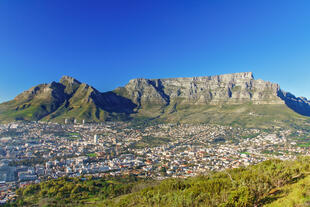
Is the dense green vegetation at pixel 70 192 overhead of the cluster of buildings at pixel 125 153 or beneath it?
beneath

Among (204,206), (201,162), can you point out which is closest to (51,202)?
(204,206)

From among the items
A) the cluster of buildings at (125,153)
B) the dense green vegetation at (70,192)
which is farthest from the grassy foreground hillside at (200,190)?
the cluster of buildings at (125,153)

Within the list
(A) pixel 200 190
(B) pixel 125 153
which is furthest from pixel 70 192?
(B) pixel 125 153

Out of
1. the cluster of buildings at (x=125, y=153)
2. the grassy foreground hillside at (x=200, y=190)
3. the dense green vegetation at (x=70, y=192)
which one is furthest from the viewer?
the cluster of buildings at (x=125, y=153)

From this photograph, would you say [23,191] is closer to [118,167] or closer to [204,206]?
[118,167]

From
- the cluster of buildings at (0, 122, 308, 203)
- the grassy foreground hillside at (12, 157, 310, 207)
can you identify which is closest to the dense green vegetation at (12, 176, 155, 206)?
the grassy foreground hillside at (12, 157, 310, 207)

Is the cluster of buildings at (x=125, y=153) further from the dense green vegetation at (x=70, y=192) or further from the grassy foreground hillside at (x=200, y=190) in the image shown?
the grassy foreground hillside at (x=200, y=190)

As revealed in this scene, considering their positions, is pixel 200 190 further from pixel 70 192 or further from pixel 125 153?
pixel 125 153

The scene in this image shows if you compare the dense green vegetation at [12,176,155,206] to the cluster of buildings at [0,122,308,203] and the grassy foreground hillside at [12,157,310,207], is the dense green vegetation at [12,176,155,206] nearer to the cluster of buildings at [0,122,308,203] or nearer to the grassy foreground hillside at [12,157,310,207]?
the grassy foreground hillside at [12,157,310,207]
